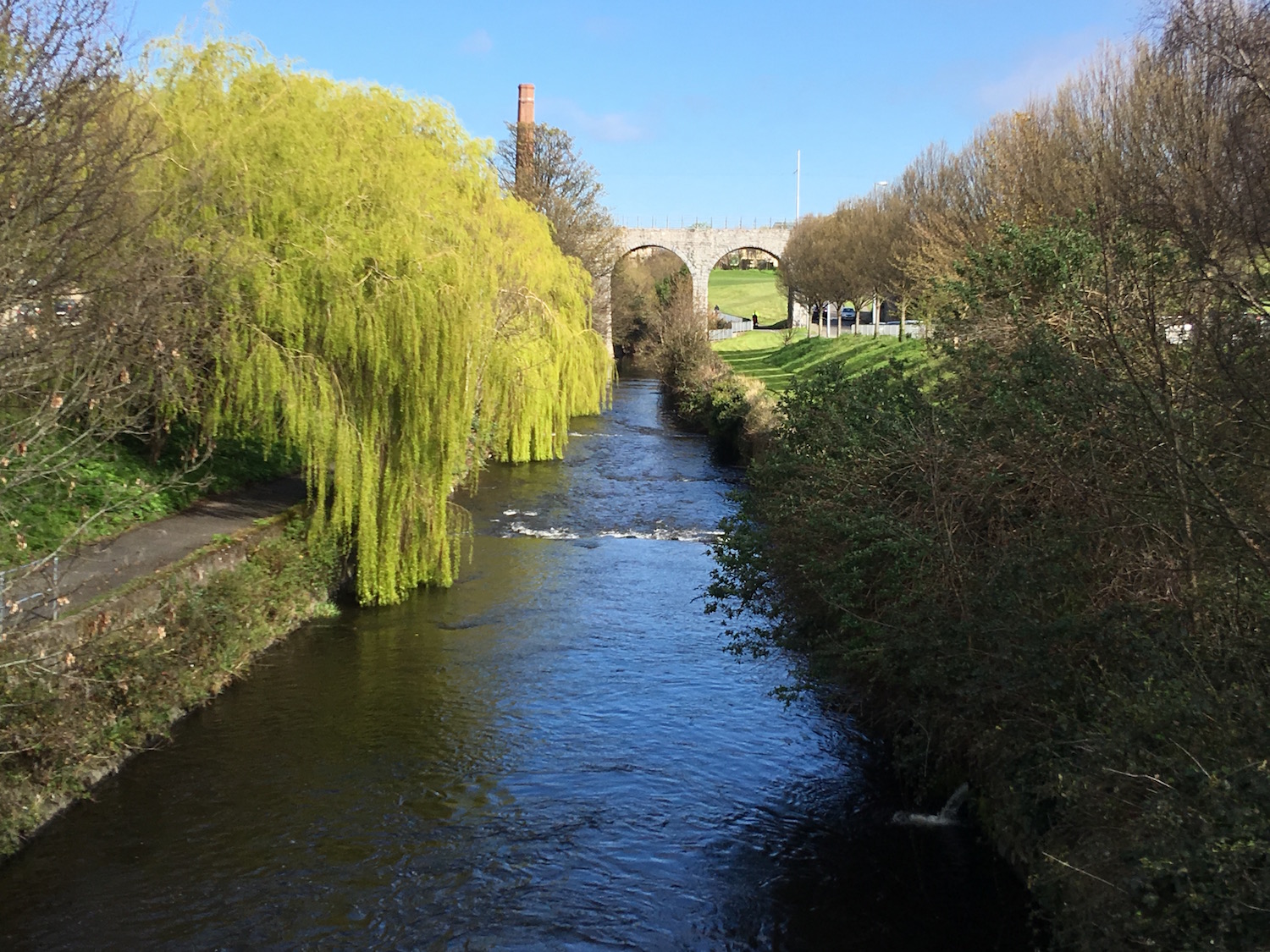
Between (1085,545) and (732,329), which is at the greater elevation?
(732,329)

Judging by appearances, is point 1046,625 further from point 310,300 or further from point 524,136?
point 524,136

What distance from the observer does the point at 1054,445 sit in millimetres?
8266

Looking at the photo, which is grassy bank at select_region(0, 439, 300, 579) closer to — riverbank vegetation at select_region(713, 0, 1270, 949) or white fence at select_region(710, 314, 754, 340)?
riverbank vegetation at select_region(713, 0, 1270, 949)

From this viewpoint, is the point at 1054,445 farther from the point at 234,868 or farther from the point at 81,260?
the point at 81,260

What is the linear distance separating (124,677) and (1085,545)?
8537mm

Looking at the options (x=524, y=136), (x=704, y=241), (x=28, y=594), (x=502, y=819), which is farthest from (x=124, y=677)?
(x=704, y=241)

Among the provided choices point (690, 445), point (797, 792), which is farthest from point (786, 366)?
point (797, 792)

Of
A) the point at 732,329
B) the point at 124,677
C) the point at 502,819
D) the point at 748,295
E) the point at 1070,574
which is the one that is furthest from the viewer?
the point at 748,295

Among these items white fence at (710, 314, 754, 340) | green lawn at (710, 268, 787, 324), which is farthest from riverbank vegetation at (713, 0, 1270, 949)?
green lawn at (710, 268, 787, 324)

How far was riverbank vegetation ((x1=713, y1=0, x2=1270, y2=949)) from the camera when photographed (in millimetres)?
5695

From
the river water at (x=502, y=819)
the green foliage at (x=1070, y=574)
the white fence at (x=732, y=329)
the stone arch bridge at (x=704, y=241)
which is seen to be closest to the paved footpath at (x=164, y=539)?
the river water at (x=502, y=819)

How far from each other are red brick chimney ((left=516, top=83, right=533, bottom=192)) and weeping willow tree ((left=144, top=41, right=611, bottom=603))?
33.6 m

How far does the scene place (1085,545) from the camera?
7875mm

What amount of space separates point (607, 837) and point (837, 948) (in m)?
2.34
